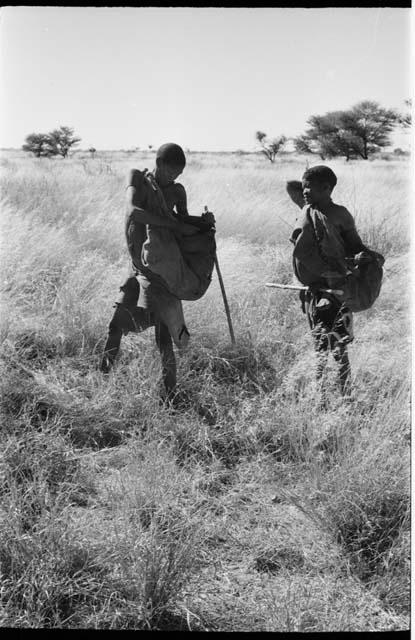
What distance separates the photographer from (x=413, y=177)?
2477 mm

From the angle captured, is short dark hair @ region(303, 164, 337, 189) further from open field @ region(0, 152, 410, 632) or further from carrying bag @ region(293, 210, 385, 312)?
open field @ region(0, 152, 410, 632)

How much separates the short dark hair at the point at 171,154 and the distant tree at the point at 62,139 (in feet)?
2.54

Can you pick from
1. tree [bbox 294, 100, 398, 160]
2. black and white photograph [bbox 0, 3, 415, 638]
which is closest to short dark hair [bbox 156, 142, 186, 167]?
black and white photograph [bbox 0, 3, 415, 638]

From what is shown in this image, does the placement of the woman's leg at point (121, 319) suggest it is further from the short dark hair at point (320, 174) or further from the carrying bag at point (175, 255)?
the short dark hair at point (320, 174)

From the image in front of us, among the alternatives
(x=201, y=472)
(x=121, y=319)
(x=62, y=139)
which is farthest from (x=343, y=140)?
(x=201, y=472)

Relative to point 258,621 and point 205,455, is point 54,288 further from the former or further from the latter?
point 258,621

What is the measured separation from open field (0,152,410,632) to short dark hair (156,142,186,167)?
120 centimetres

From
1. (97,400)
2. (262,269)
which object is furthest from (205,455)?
(262,269)

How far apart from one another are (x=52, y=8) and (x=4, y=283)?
8.96ft

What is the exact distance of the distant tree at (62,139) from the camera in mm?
4222

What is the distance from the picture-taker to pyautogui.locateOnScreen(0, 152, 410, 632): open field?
8.20 ft

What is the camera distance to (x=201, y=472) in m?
3.21

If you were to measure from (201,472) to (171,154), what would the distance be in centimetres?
170

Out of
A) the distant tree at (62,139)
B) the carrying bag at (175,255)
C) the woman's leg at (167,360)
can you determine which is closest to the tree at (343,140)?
the distant tree at (62,139)
